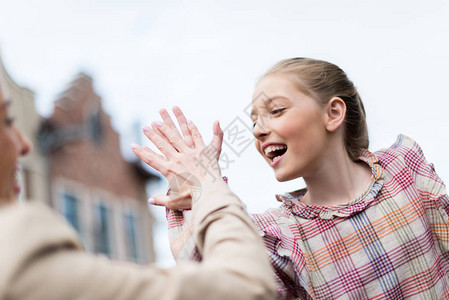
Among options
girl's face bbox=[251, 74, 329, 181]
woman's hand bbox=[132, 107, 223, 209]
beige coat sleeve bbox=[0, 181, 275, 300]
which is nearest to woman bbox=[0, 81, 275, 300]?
beige coat sleeve bbox=[0, 181, 275, 300]

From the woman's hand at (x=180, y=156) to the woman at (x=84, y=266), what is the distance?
30 cm

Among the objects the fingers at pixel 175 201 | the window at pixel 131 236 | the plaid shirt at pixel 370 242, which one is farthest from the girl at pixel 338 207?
the window at pixel 131 236

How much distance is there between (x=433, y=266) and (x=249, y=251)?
3.59ft

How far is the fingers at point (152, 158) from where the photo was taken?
4.03 ft

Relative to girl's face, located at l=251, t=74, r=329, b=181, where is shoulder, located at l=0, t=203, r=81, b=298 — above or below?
below

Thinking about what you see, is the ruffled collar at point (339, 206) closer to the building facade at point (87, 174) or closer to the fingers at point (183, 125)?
the fingers at point (183, 125)

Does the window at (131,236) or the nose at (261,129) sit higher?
the nose at (261,129)

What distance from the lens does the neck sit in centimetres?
178

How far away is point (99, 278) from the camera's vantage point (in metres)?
0.66

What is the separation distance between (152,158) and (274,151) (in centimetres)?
64

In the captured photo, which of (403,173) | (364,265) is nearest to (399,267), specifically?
(364,265)

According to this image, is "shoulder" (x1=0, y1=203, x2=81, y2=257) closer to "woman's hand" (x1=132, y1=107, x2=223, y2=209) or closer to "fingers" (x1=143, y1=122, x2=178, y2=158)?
"woman's hand" (x1=132, y1=107, x2=223, y2=209)

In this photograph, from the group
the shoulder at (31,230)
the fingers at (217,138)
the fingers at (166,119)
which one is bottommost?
the shoulder at (31,230)

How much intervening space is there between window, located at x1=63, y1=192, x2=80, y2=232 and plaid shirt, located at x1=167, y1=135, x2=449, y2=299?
831 cm
